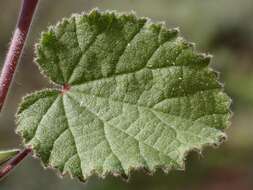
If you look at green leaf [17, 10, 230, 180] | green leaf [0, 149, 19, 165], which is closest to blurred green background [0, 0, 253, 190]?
green leaf [17, 10, 230, 180]

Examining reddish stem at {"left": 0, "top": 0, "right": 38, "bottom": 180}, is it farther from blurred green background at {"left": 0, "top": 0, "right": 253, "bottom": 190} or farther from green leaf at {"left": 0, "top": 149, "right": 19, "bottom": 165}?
blurred green background at {"left": 0, "top": 0, "right": 253, "bottom": 190}

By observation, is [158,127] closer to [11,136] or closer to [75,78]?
[75,78]

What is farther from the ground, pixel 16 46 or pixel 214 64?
pixel 214 64

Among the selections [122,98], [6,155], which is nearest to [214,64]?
[122,98]

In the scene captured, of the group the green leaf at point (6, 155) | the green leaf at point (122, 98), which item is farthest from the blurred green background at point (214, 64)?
the green leaf at point (6, 155)

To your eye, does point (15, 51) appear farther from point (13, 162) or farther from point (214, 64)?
point (214, 64)

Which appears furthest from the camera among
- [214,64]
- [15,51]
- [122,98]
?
[214,64]

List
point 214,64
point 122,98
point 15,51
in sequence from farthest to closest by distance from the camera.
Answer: point 214,64
point 122,98
point 15,51
